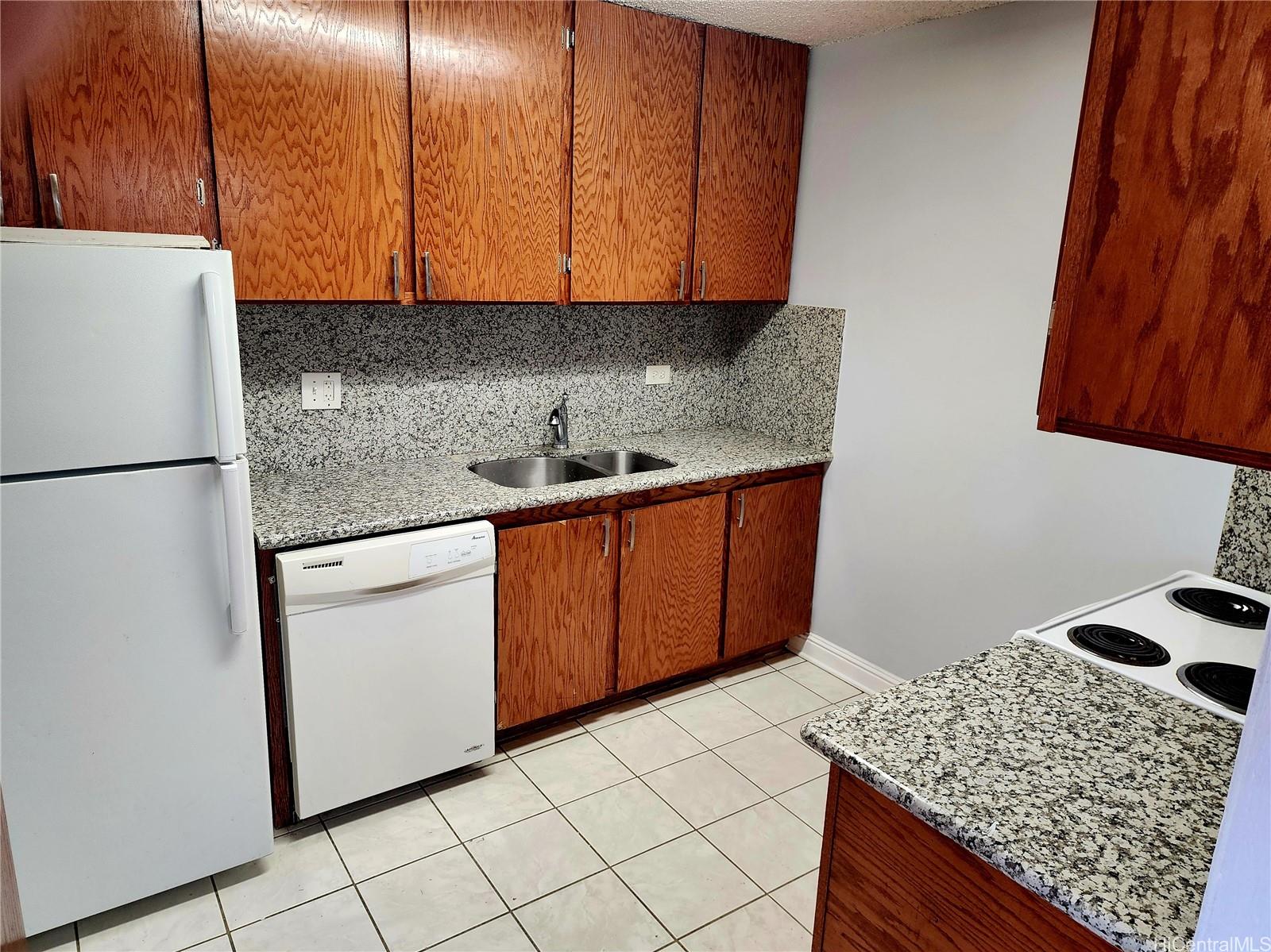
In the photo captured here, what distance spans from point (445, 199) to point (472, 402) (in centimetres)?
76

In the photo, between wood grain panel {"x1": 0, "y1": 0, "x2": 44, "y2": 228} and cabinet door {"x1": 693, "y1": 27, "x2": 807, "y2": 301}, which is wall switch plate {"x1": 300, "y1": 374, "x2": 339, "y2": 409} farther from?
cabinet door {"x1": 693, "y1": 27, "x2": 807, "y2": 301}

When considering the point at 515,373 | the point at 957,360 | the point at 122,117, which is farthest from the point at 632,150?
the point at 122,117

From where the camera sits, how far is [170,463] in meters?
1.73

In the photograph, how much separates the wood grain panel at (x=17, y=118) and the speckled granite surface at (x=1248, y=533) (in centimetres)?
282

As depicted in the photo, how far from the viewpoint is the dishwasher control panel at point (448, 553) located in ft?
7.13

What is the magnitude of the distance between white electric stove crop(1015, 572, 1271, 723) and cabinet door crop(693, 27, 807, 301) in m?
1.76

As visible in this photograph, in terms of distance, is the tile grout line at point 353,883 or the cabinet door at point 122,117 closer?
the cabinet door at point 122,117

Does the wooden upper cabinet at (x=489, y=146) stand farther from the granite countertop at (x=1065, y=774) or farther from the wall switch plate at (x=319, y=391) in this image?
the granite countertop at (x=1065, y=774)

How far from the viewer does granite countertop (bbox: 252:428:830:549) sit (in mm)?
2129

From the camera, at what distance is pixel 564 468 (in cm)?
301

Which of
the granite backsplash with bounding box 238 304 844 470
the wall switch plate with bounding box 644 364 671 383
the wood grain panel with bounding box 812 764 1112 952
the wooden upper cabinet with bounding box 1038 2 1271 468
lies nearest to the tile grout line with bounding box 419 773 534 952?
the wood grain panel with bounding box 812 764 1112 952

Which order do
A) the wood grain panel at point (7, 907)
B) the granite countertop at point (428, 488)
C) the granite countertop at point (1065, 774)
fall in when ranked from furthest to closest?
the granite countertop at point (428, 488)
the granite countertop at point (1065, 774)
the wood grain panel at point (7, 907)

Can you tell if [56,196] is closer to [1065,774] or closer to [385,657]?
[385,657]

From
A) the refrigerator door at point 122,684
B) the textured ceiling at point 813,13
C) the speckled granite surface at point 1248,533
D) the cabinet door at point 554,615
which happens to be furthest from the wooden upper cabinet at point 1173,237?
the textured ceiling at point 813,13
